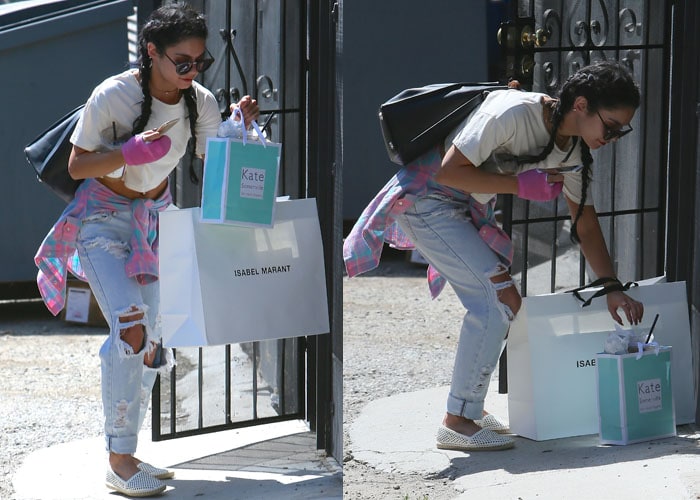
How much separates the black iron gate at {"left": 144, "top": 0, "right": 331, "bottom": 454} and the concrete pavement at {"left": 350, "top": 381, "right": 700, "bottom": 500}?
615 mm

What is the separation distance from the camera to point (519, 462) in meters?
3.21

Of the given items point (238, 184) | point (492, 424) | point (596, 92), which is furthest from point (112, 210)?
point (596, 92)

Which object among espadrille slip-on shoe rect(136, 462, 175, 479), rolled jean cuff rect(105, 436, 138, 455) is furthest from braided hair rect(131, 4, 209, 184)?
espadrille slip-on shoe rect(136, 462, 175, 479)

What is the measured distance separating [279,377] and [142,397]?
0.67 meters

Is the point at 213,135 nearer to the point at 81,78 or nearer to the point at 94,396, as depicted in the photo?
the point at 94,396

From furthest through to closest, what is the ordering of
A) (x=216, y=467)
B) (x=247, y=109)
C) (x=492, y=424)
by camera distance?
(x=216, y=467)
(x=492, y=424)
(x=247, y=109)

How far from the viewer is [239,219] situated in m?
3.06

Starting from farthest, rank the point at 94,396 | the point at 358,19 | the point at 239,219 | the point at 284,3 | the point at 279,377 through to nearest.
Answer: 1. the point at 94,396
2. the point at 279,377
3. the point at 284,3
4. the point at 239,219
5. the point at 358,19

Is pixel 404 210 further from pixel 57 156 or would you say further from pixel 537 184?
pixel 57 156

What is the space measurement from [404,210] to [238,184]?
1.64 feet

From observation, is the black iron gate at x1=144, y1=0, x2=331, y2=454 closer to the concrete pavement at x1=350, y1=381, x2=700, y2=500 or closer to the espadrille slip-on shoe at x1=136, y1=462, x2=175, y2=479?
the espadrille slip-on shoe at x1=136, y1=462, x2=175, y2=479

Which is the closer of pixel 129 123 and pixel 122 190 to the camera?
pixel 129 123

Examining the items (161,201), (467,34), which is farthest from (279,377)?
(467,34)

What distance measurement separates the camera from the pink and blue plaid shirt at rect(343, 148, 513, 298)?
10.3ft
